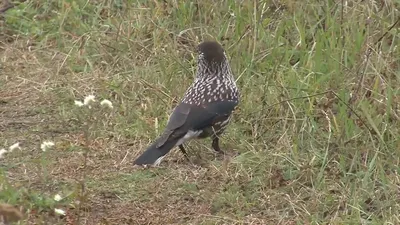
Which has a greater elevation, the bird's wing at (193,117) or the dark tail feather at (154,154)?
the bird's wing at (193,117)

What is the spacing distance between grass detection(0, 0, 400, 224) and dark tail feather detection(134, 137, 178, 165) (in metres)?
0.11

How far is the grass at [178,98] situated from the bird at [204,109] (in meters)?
0.15

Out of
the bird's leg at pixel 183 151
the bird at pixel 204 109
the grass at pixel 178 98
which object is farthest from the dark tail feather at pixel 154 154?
the bird's leg at pixel 183 151

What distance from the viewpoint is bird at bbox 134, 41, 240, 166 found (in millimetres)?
5961

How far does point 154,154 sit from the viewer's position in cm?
590

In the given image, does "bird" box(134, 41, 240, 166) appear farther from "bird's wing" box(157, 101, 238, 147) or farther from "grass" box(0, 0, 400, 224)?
"grass" box(0, 0, 400, 224)

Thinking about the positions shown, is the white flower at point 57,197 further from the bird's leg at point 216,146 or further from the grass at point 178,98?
the bird's leg at point 216,146

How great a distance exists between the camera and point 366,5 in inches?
294

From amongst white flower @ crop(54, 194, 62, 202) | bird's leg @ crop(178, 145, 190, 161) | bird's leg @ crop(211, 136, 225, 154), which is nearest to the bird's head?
bird's leg @ crop(211, 136, 225, 154)

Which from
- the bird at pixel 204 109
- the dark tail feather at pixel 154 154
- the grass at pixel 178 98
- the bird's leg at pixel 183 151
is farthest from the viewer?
the bird's leg at pixel 183 151

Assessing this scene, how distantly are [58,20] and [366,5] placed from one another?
9.12ft

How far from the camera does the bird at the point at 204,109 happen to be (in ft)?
19.6

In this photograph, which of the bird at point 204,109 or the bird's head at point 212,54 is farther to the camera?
the bird's head at point 212,54

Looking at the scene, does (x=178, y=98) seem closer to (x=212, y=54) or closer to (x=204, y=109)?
(x=212, y=54)
